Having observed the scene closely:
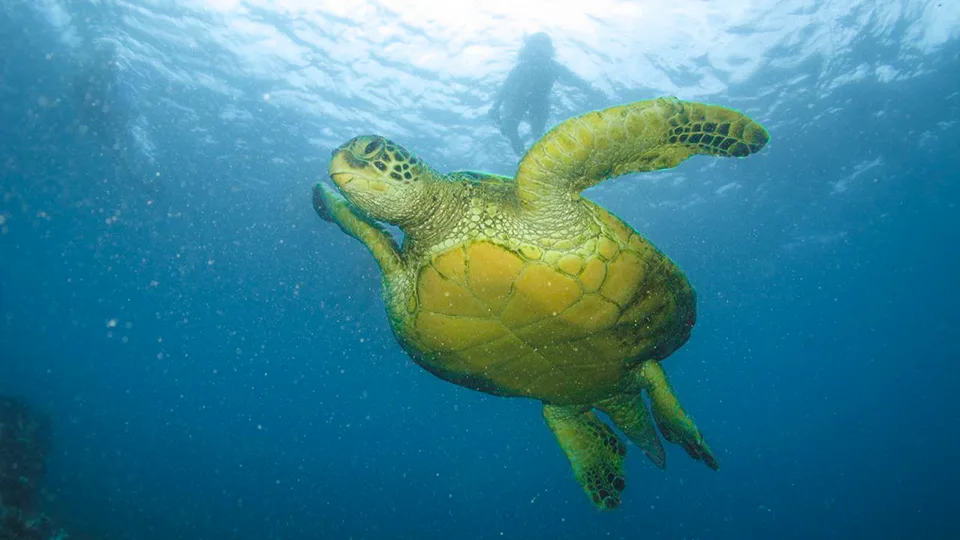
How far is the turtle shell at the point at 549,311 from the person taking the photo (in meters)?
3.37

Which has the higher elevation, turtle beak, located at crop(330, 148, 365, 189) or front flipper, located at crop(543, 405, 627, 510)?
turtle beak, located at crop(330, 148, 365, 189)

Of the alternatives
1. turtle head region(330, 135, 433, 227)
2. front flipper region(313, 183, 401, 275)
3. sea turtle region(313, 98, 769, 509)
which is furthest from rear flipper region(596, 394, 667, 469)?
turtle head region(330, 135, 433, 227)

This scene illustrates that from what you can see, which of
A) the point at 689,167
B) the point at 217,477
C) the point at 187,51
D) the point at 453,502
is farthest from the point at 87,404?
the point at 689,167

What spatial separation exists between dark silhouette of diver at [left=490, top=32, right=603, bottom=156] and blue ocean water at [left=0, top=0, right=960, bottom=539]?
343mm

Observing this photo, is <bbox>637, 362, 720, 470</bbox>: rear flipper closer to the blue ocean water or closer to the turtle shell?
the turtle shell

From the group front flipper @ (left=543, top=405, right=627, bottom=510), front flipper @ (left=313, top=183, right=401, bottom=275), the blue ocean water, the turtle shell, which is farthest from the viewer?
the blue ocean water

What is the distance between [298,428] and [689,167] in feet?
335

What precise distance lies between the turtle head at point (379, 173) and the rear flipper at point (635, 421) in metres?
3.25

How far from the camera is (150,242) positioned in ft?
101

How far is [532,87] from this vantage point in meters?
13.4

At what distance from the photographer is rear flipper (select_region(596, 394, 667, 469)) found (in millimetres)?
5039

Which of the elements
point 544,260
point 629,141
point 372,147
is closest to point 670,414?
point 544,260

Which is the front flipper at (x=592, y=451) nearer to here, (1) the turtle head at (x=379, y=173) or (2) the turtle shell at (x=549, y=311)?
(2) the turtle shell at (x=549, y=311)

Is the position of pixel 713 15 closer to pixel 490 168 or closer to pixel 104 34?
pixel 490 168
